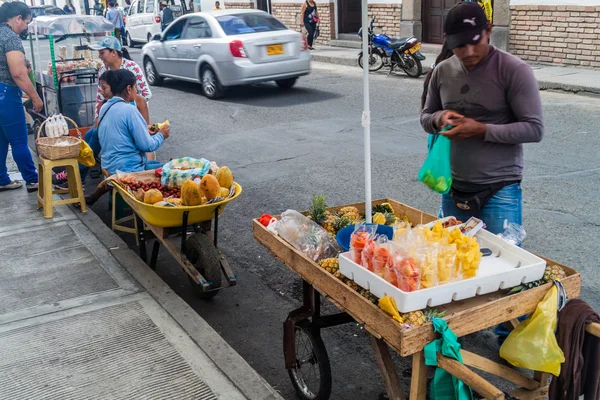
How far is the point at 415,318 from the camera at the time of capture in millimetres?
2576

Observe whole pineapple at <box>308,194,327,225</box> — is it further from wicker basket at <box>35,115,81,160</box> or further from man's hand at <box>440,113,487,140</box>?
wicker basket at <box>35,115,81,160</box>

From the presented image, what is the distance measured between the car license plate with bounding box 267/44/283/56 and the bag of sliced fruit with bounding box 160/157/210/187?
8.03 meters

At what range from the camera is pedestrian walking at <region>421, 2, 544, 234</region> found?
11.0 feet

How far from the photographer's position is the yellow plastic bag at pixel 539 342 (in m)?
2.63

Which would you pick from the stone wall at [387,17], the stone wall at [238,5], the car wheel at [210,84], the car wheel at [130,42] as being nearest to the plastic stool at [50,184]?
the car wheel at [210,84]

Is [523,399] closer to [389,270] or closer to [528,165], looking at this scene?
[389,270]

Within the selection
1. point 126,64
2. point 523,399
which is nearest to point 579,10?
point 126,64

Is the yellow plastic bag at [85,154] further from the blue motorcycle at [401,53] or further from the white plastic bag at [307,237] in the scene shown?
the blue motorcycle at [401,53]

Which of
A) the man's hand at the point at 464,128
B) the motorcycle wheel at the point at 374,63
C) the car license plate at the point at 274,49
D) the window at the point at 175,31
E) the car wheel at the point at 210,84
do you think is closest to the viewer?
the man's hand at the point at 464,128

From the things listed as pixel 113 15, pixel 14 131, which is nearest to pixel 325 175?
pixel 14 131

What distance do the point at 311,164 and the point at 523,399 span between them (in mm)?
5719

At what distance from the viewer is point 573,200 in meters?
6.49

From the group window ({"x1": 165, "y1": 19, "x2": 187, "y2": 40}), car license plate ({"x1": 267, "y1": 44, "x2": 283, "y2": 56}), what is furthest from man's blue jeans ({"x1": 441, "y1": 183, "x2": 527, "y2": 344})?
window ({"x1": 165, "y1": 19, "x2": 187, "y2": 40})

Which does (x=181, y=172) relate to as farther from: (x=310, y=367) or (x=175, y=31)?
(x=175, y=31)
